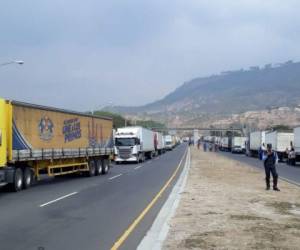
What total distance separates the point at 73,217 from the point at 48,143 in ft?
44.7

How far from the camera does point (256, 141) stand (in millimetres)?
85188

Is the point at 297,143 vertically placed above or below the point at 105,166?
above

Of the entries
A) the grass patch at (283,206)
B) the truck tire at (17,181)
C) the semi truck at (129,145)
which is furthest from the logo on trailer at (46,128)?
the semi truck at (129,145)

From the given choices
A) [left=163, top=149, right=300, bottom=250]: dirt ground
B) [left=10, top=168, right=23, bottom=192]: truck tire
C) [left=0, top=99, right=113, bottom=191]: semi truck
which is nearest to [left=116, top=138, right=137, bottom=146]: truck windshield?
[left=0, top=99, right=113, bottom=191]: semi truck

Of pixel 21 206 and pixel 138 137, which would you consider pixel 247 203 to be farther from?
pixel 138 137

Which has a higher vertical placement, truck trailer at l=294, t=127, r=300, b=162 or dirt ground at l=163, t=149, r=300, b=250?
truck trailer at l=294, t=127, r=300, b=162

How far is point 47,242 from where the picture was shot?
11.3 m

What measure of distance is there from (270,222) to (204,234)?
2519 mm

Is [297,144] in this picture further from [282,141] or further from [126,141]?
[126,141]

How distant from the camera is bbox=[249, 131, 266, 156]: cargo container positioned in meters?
80.6

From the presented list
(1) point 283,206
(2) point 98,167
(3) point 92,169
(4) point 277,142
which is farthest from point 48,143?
(4) point 277,142

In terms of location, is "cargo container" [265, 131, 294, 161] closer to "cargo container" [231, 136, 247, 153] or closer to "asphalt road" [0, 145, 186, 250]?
"cargo container" [231, 136, 247, 153]

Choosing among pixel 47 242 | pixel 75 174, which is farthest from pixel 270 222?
pixel 75 174

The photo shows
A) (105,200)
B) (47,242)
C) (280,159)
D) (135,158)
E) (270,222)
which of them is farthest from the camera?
(280,159)
